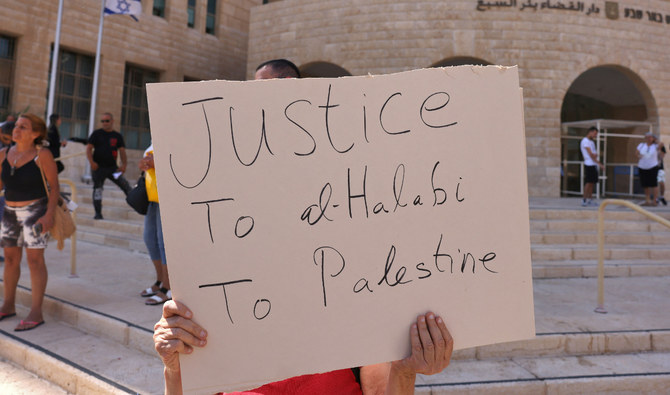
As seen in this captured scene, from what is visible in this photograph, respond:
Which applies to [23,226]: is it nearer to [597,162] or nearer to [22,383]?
[22,383]

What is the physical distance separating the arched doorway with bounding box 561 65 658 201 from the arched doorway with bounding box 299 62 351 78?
307 inches

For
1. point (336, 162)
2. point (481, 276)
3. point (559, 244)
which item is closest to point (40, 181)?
point (336, 162)

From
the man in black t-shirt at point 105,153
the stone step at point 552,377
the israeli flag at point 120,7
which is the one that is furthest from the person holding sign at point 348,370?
the israeli flag at point 120,7

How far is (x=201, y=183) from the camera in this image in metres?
1.05

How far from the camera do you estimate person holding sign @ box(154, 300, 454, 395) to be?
103 centimetres

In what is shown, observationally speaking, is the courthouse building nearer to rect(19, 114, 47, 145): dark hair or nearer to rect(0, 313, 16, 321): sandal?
rect(19, 114, 47, 145): dark hair

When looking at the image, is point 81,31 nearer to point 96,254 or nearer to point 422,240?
point 96,254

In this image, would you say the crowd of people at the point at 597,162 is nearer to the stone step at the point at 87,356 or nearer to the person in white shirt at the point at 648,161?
the person in white shirt at the point at 648,161

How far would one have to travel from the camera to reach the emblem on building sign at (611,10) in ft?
43.9

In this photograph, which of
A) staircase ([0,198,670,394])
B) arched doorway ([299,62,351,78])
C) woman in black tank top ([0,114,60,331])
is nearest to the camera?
staircase ([0,198,670,394])

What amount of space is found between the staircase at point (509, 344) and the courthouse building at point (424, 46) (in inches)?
346

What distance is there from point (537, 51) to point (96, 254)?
12.7 metres

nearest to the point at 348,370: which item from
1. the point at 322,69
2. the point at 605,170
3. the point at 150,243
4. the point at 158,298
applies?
the point at 158,298

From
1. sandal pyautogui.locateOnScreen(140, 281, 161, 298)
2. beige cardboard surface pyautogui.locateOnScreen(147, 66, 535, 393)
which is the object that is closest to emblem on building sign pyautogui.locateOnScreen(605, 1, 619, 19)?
sandal pyautogui.locateOnScreen(140, 281, 161, 298)
